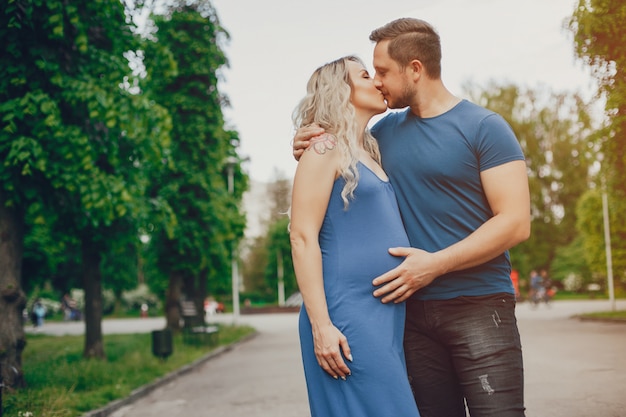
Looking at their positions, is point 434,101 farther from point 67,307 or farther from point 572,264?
point 67,307

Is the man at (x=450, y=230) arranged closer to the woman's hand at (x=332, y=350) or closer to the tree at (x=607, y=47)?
the woman's hand at (x=332, y=350)

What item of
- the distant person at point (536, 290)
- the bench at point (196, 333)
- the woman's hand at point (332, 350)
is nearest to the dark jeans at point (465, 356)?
the woman's hand at point (332, 350)

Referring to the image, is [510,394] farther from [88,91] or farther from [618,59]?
[618,59]

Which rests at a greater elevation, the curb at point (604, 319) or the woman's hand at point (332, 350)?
the woman's hand at point (332, 350)

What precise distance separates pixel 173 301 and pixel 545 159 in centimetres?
3295

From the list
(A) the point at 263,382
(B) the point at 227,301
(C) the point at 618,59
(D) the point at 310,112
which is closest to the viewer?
(D) the point at 310,112

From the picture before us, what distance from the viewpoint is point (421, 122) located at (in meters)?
3.04

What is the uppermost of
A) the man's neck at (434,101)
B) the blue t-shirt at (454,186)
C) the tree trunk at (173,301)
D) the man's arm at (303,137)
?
the man's neck at (434,101)

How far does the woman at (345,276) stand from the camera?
2672mm

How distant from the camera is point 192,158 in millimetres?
23906

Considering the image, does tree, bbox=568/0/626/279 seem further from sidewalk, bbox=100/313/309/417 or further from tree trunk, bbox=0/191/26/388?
tree trunk, bbox=0/191/26/388

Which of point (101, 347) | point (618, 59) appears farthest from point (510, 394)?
point (101, 347)

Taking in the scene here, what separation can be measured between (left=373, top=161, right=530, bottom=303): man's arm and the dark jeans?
0.61 ft

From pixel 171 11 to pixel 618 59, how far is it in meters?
15.7
